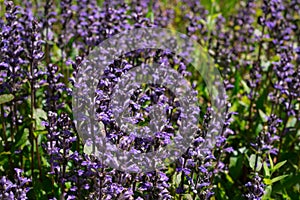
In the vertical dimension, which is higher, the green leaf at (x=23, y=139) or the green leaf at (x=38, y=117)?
the green leaf at (x=38, y=117)

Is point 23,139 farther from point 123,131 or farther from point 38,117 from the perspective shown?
point 123,131

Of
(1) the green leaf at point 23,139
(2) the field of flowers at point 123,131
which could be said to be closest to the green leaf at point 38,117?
(2) the field of flowers at point 123,131

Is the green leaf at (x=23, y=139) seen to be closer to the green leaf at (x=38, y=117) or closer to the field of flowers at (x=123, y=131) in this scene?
the field of flowers at (x=123, y=131)

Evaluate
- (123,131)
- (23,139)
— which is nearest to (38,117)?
(23,139)

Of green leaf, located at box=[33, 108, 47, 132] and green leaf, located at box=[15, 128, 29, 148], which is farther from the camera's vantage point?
green leaf, located at box=[33, 108, 47, 132]

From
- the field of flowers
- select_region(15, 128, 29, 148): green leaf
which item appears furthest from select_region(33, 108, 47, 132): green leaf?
select_region(15, 128, 29, 148): green leaf

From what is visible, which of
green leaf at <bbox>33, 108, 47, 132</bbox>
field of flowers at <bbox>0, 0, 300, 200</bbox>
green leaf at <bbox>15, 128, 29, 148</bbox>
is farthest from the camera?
green leaf at <bbox>33, 108, 47, 132</bbox>

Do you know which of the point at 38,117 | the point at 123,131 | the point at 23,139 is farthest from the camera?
the point at 38,117

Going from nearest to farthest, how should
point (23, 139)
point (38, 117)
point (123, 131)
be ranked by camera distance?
point (123, 131)
point (23, 139)
point (38, 117)

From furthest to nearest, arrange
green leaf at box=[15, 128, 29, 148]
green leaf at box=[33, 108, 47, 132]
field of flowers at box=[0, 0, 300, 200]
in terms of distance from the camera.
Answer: green leaf at box=[33, 108, 47, 132] → green leaf at box=[15, 128, 29, 148] → field of flowers at box=[0, 0, 300, 200]

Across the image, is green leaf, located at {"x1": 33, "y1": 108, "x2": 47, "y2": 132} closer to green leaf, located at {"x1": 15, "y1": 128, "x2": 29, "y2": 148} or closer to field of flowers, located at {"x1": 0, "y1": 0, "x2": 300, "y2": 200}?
field of flowers, located at {"x1": 0, "y1": 0, "x2": 300, "y2": 200}

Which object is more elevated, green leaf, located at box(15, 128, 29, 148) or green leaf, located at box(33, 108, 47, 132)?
green leaf, located at box(33, 108, 47, 132)

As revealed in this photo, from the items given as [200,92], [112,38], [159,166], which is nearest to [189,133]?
[159,166]

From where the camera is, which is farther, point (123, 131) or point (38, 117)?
point (38, 117)
